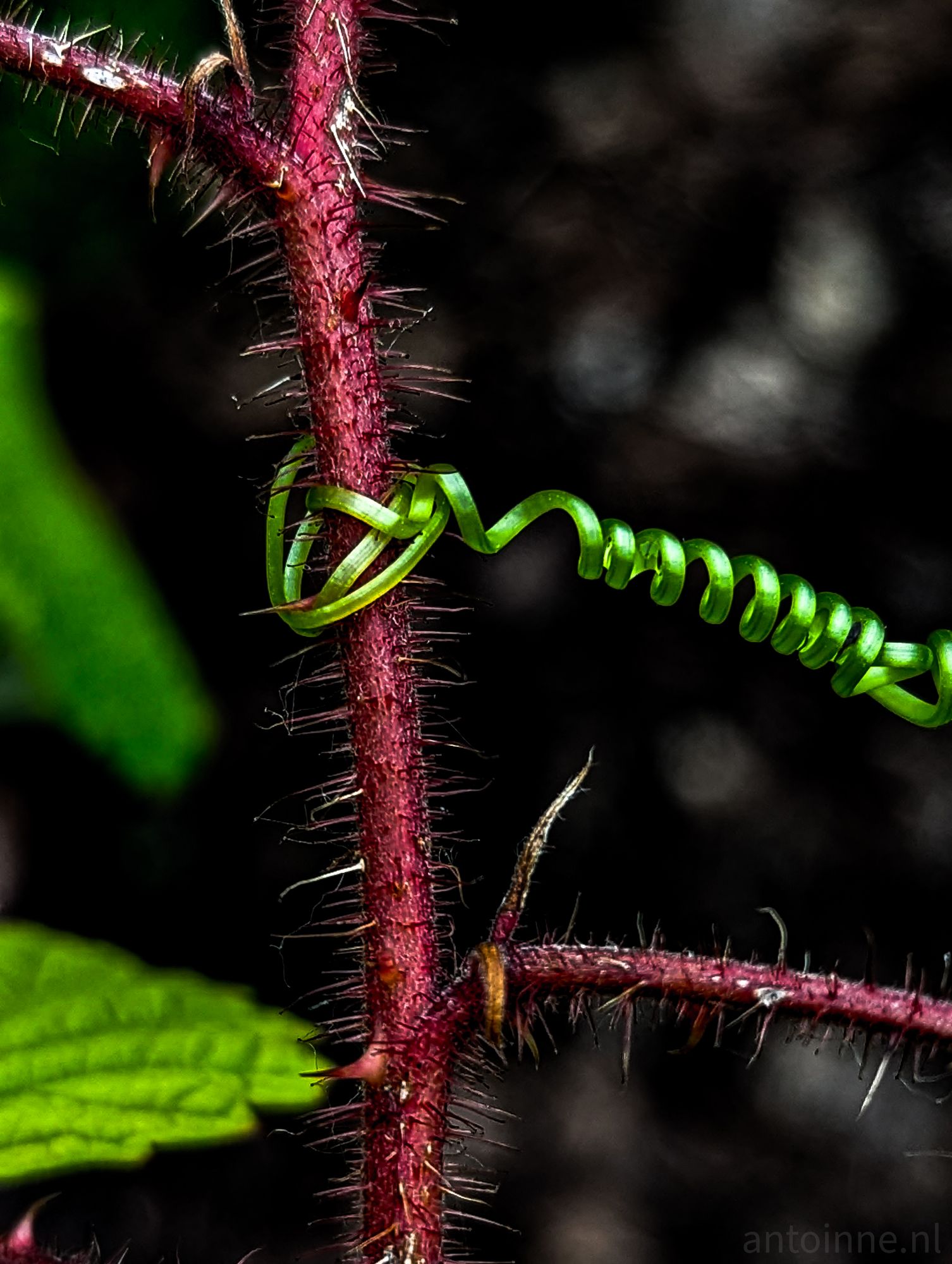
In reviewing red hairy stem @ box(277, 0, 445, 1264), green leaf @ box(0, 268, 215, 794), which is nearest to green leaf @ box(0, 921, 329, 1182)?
red hairy stem @ box(277, 0, 445, 1264)

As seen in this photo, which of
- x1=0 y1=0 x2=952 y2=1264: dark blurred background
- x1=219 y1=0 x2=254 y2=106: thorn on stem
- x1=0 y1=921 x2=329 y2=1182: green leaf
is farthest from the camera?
x1=0 y1=0 x2=952 y2=1264: dark blurred background

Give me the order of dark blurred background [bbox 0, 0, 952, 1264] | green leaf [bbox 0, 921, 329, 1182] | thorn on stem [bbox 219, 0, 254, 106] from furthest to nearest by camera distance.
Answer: dark blurred background [bbox 0, 0, 952, 1264] < green leaf [bbox 0, 921, 329, 1182] < thorn on stem [bbox 219, 0, 254, 106]

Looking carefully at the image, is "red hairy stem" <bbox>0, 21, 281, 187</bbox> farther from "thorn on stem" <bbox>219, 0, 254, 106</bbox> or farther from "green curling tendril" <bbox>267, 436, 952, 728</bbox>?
"green curling tendril" <bbox>267, 436, 952, 728</bbox>

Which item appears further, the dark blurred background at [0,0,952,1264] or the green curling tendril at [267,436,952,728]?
the dark blurred background at [0,0,952,1264]

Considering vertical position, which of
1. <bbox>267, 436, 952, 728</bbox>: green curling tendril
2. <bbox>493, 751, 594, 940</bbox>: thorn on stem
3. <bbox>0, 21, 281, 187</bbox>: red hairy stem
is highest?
<bbox>0, 21, 281, 187</bbox>: red hairy stem

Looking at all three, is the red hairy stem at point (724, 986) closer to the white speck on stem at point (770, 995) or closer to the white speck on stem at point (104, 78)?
the white speck on stem at point (770, 995)

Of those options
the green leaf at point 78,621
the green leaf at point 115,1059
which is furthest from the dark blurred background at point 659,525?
the green leaf at point 115,1059

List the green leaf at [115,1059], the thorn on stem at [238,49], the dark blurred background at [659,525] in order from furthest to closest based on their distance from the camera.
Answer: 1. the dark blurred background at [659,525]
2. the green leaf at [115,1059]
3. the thorn on stem at [238,49]

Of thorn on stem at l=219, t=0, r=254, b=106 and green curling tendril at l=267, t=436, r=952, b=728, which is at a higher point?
thorn on stem at l=219, t=0, r=254, b=106
